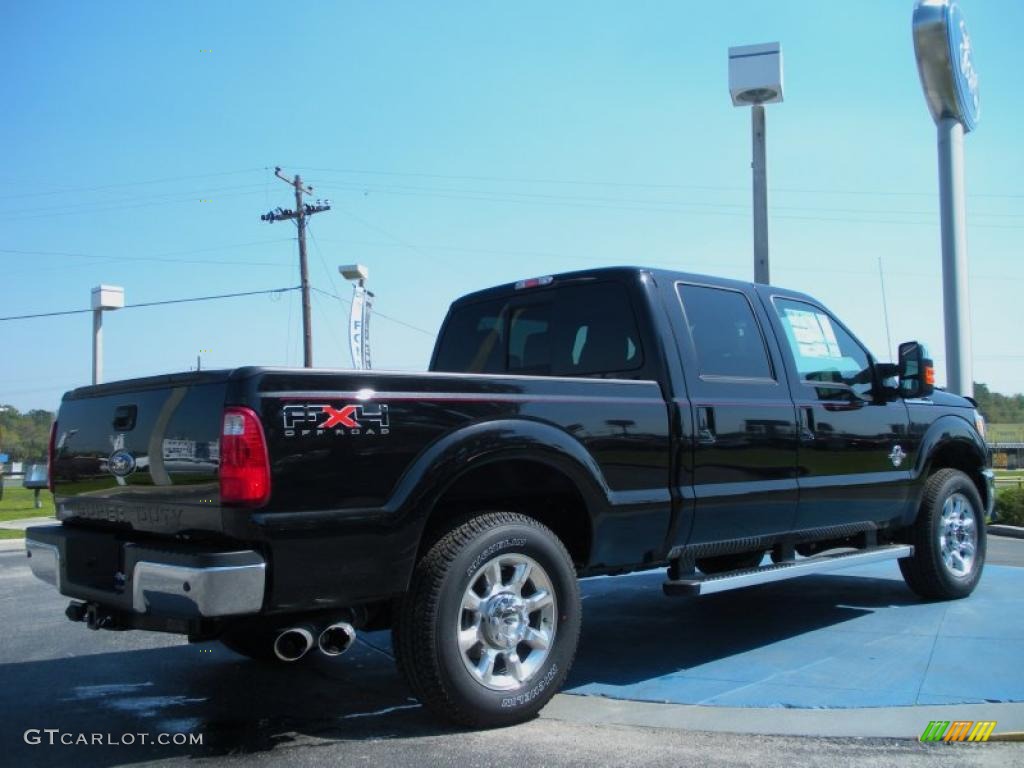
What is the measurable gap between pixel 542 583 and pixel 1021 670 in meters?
2.60

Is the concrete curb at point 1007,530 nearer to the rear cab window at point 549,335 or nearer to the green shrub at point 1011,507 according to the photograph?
the green shrub at point 1011,507

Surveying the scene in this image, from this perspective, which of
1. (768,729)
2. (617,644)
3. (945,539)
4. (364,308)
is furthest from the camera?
(364,308)

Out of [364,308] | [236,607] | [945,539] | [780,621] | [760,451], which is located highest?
[364,308]

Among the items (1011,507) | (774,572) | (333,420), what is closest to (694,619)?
(774,572)

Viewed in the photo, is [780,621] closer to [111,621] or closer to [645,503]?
[645,503]

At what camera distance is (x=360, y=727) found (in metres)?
4.05

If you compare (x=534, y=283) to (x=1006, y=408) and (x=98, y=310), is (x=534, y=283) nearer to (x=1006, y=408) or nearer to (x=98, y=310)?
(x=98, y=310)

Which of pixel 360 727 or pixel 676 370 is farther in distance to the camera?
pixel 676 370

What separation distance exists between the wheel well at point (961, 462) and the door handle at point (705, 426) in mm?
2720

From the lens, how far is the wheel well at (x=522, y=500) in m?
4.10

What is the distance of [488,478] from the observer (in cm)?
422

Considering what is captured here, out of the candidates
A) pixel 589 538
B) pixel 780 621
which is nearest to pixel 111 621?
pixel 589 538

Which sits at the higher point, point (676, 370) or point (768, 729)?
point (676, 370)

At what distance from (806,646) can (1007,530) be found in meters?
8.40
